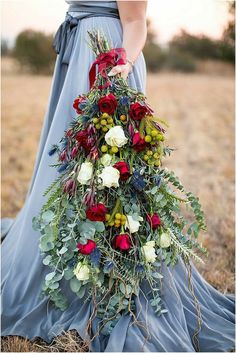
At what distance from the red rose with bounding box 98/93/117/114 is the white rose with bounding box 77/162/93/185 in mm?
256

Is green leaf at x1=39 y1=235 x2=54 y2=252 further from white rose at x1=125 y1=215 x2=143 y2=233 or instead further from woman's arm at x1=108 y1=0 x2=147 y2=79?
woman's arm at x1=108 y1=0 x2=147 y2=79

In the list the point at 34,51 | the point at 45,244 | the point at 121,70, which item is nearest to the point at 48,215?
the point at 45,244

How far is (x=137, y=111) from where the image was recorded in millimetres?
2254

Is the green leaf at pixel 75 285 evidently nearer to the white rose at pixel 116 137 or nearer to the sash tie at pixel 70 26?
the white rose at pixel 116 137

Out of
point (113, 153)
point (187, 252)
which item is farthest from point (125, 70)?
point (187, 252)

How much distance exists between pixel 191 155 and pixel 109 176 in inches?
208

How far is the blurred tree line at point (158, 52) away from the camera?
21.4m

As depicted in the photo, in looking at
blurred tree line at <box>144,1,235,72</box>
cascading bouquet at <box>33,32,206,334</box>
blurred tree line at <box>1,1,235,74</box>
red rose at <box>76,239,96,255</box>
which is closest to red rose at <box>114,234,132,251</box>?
cascading bouquet at <box>33,32,206,334</box>

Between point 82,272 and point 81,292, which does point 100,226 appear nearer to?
point 82,272

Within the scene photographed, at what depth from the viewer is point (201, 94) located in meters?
15.1

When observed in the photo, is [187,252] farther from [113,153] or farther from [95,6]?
[95,6]

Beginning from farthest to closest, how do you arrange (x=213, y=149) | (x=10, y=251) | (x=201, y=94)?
1. (x=201, y=94)
2. (x=213, y=149)
3. (x=10, y=251)

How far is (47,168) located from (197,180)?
3.37 m

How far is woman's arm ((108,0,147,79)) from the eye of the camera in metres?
2.54
